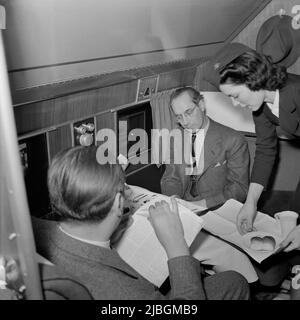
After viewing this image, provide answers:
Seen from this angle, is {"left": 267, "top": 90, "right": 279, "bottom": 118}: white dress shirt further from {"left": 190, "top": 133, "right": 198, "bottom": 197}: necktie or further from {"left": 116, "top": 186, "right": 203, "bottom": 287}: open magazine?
{"left": 116, "top": 186, "right": 203, "bottom": 287}: open magazine

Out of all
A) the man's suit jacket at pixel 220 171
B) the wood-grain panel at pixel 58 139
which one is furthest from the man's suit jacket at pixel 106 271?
the man's suit jacket at pixel 220 171

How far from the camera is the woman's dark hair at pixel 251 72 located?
1898mm

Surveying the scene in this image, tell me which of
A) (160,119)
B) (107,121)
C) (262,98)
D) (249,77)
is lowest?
(160,119)

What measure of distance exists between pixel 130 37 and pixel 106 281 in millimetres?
1256

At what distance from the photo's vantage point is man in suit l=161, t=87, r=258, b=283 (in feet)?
8.11

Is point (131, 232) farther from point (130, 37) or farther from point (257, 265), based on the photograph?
point (130, 37)

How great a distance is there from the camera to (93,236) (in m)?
1.29

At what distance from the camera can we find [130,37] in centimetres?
199

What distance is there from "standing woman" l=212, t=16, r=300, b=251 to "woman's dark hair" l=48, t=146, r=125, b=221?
0.85 m

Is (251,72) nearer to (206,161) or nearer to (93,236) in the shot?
(206,161)

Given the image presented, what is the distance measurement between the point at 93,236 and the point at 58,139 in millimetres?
1045

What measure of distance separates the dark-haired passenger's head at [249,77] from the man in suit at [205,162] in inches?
20.9

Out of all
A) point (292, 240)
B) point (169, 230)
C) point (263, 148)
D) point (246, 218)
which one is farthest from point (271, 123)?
point (169, 230)
